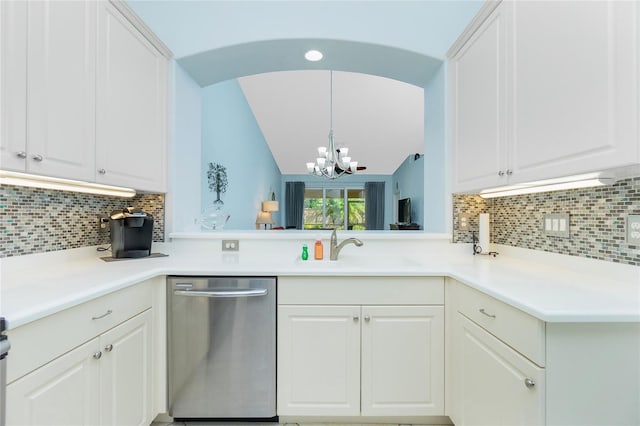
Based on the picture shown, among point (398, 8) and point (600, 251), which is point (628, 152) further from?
point (398, 8)

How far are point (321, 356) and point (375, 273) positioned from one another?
1.70ft

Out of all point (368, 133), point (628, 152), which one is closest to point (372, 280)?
point (628, 152)

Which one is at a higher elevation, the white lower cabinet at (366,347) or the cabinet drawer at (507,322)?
the cabinet drawer at (507,322)

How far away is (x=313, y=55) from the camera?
2.36 m

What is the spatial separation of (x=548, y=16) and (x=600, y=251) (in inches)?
40.0

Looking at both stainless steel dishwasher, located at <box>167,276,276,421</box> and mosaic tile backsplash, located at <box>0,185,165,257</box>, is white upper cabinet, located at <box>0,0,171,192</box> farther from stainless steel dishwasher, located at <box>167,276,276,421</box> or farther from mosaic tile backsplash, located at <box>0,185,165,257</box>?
stainless steel dishwasher, located at <box>167,276,276,421</box>

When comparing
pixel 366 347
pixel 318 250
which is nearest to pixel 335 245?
A: pixel 318 250

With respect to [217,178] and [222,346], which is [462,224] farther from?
[217,178]

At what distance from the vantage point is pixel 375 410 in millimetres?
1610

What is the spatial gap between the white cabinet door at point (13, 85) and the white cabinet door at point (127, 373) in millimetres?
763

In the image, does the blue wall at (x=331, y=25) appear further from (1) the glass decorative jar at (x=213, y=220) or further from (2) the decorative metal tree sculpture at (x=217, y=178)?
(2) the decorative metal tree sculpture at (x=217, y=178)

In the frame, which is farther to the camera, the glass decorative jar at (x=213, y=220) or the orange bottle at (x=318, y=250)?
the glass decorative jar at (x=213, y=220)

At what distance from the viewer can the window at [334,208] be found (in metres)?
10.1

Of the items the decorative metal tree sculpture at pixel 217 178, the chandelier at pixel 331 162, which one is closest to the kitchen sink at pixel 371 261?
the decorative metal tree sculpture at pixel 217 178
